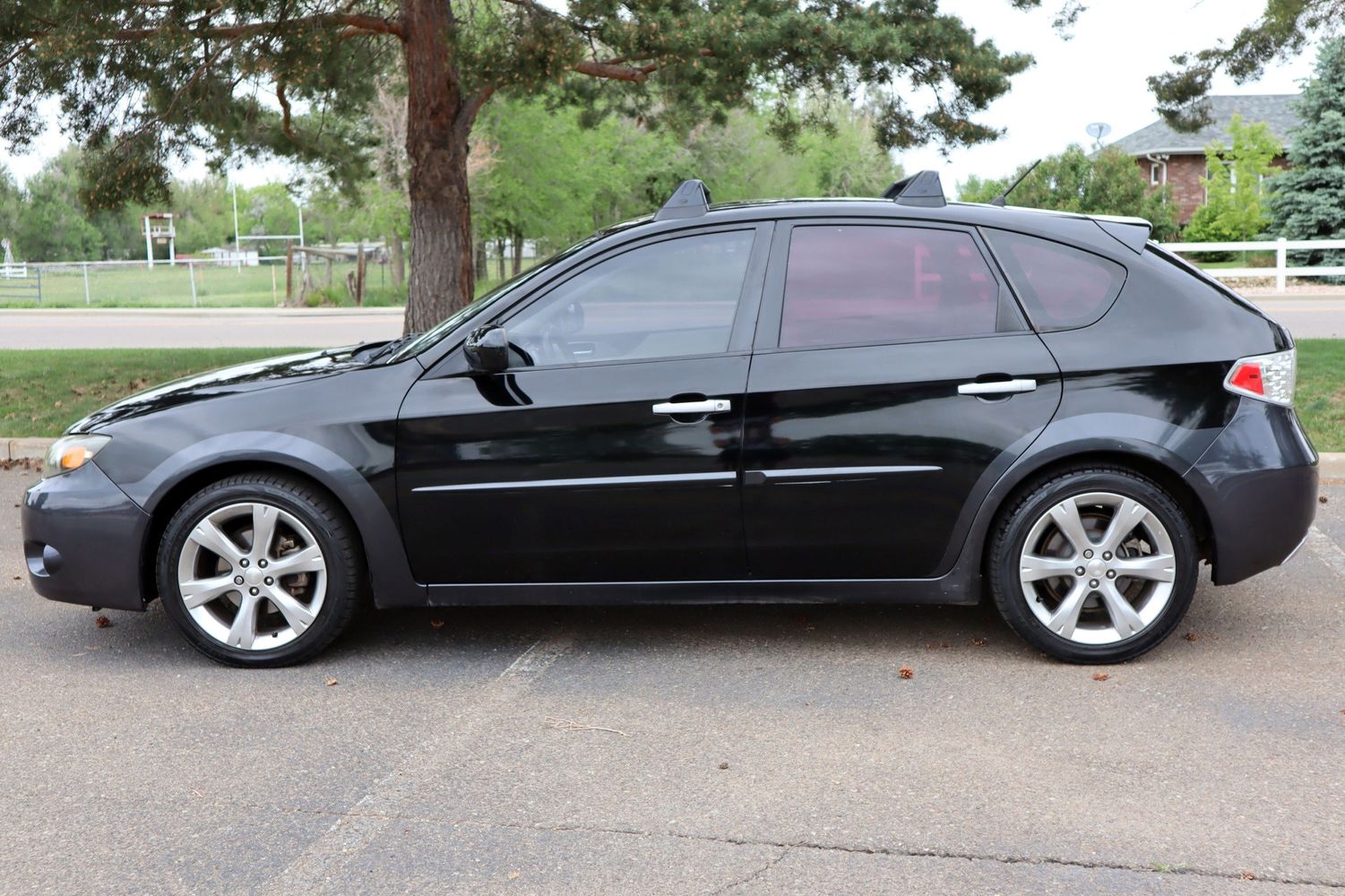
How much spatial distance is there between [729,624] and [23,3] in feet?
27.1

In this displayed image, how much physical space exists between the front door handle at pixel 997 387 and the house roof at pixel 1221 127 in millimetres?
49616

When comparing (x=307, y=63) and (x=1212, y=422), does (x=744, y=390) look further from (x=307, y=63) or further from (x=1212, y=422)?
(x=307, y=63)

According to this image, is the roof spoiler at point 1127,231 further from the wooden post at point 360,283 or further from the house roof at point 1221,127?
A: the house roof at point 1221,127

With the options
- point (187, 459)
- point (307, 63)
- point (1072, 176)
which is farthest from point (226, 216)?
point (187, 459)

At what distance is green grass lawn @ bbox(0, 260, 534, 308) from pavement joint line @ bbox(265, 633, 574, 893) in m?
30.3

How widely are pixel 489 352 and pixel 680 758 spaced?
163 cm

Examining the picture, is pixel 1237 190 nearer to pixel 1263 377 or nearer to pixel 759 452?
pixel 1263 377

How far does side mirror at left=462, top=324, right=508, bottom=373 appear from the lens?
477cm

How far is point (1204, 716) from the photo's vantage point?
4367 mm

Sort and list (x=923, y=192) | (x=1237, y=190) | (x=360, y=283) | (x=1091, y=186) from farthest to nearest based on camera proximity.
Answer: (x=1237, y=190) < (x=1091, y=186) < (x=360, y=283) < (x=923, y=192)

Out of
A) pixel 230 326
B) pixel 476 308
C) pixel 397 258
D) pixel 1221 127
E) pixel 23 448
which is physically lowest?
pixel 23 448

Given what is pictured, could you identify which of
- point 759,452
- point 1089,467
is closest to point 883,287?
point 759,452


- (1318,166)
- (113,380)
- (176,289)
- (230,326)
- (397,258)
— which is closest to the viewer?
(113,380)

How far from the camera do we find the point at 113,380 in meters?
13.2
